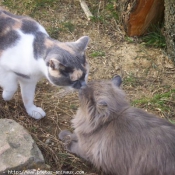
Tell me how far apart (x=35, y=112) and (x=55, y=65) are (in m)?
0.76

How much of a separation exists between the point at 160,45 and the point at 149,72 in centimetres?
44

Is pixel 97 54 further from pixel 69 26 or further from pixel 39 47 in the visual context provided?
pixel 39 47

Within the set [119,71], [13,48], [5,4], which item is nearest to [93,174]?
[13,48]

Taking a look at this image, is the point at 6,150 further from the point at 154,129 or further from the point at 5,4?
the point at 5,4

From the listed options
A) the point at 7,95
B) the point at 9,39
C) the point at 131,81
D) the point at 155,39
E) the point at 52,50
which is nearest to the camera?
the point at 52,50

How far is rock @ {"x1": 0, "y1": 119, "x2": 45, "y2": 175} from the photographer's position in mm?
2715

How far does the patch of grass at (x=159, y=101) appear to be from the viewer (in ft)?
12.5

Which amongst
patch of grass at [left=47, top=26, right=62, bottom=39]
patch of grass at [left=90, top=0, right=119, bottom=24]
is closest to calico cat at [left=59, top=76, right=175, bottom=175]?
patch of grass at [left=47, top=26, right=62, bottom=39]

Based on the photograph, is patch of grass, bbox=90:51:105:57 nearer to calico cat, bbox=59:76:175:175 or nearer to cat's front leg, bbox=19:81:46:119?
cat's front leg, bbox=19:81:46:119

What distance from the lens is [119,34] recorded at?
466 cm

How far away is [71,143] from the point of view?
324cm

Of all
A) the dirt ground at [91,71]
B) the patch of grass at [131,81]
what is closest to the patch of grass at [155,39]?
the dirt ground at [91,71]

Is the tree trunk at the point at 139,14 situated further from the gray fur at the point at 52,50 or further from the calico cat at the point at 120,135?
the calico cat at the point at 120,135

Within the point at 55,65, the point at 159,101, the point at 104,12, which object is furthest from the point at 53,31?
the point at 55,65
